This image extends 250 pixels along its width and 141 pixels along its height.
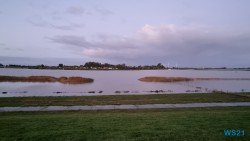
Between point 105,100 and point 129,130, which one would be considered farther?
point 105,100

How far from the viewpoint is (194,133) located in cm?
720

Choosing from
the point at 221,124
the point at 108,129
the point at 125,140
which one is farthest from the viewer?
the point at 221,124

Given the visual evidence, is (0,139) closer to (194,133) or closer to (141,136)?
(141,136)

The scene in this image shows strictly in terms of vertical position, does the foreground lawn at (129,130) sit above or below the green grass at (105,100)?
above

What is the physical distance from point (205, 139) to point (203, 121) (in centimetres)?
250

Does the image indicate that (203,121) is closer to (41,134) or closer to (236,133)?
(236,133)

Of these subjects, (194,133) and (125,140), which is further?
(194,133)

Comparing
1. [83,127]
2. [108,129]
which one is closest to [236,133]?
[108,129]

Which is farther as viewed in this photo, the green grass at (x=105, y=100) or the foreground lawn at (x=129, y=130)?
the green grass at (x=105, y=100)

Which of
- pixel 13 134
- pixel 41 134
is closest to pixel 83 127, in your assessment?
pixel 41 134

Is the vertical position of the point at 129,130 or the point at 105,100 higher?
the point at 129,130

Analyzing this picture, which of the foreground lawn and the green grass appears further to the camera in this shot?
the green grass

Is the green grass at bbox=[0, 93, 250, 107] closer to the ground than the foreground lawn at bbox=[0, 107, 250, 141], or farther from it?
closer to the ground

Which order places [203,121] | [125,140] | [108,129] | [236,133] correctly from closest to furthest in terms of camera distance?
[125,140] < [236,133] < [108,129] < [203,121]
